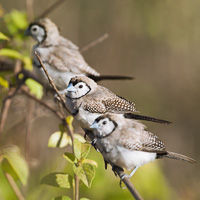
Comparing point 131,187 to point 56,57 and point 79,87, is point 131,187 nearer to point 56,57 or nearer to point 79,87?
point 79,87

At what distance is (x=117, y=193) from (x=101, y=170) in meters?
0.25

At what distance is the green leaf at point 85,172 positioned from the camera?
205 cm

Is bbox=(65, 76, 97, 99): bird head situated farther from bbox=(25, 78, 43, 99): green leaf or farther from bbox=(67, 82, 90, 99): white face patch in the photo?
bbox=(25, 78, 43, 99): green leaf

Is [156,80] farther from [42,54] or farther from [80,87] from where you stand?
[80,87]

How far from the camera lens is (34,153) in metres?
4.99

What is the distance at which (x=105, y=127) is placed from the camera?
8.54ft

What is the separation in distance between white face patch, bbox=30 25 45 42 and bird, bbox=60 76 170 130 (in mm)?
1548

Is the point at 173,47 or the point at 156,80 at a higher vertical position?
the point at 173,47

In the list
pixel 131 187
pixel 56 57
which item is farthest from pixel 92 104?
pixel 56 57

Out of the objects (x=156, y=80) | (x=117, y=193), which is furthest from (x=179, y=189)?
(x=117, y=193)

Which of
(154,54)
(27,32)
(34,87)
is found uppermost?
(27,32)

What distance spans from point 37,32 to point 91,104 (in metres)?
1.76

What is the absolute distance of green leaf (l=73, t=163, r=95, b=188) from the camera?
6.73 feet

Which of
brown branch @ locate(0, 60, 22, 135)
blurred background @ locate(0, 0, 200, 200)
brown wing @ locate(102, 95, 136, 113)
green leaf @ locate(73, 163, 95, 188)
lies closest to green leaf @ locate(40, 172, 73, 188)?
green leaf @ locate(73, 163, 95, 188)
